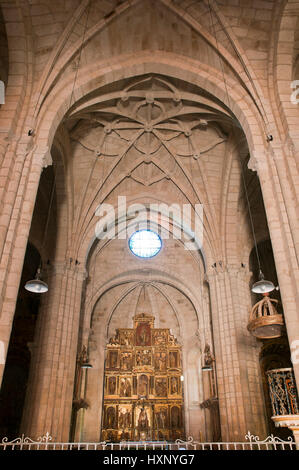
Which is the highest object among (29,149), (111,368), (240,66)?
(240,66)

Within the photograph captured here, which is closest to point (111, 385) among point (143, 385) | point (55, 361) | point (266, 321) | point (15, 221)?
point (143, 385)

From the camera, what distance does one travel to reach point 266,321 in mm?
9039

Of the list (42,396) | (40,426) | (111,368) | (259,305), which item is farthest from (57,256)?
(111,368)

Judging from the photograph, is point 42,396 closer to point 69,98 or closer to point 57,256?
point 57,256

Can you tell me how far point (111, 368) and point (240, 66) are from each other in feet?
53.0

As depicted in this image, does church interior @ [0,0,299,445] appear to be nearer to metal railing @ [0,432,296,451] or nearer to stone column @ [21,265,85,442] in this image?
stone column @ [21,265,85,442]

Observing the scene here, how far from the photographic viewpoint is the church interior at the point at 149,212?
27.1 ft

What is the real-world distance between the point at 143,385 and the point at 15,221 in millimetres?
15015

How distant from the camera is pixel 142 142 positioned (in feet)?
47.6

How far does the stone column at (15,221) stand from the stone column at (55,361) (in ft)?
18.5

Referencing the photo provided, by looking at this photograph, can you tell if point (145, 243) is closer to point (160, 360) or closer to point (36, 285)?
point (160, 360)

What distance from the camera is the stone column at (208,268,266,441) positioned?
37.6 ft

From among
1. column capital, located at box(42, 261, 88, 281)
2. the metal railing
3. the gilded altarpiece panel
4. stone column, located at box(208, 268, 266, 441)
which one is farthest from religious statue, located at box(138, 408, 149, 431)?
column capital, located at box(42, 261, 88, 281)
